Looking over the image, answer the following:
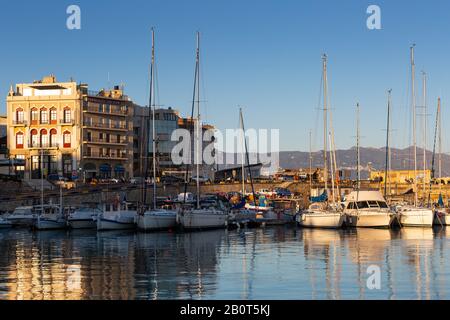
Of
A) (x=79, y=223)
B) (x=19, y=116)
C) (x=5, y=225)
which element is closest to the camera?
(x=79, y=223)

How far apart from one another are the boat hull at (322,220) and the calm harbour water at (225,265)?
4.20m

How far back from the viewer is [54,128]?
410 ft

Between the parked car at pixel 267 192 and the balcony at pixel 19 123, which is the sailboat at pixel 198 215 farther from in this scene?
the balcony at pixel 19 123

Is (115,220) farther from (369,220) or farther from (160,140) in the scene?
(160,140)

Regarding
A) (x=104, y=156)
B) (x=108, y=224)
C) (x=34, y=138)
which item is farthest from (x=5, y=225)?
(x=104, y=156)

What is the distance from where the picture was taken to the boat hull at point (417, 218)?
73.4m


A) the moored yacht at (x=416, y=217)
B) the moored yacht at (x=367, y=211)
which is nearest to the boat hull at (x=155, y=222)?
the moored yacht at (x=367, y=211)

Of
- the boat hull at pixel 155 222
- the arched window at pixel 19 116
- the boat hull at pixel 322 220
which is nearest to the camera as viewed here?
the boat hull at pixel 155 222

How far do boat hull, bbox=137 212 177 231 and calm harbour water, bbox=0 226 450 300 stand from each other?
7.58ft

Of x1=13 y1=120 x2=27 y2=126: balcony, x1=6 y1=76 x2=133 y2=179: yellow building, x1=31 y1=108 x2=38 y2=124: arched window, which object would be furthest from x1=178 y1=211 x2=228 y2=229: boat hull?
x1=13 y1=120 x2=27 y2=126: balcony

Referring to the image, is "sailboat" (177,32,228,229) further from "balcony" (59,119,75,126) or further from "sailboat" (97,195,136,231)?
"balcony" (59,119,75,126)

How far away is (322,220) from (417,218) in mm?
9136

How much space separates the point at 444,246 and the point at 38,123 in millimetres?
85518

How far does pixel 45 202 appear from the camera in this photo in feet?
311
